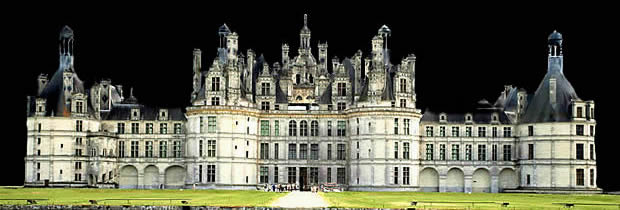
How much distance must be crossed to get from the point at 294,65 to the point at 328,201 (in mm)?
31202

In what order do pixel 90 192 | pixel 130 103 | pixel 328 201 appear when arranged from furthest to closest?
1. pixel 130 103
2. pixel 90 192
3. pixel 328 201

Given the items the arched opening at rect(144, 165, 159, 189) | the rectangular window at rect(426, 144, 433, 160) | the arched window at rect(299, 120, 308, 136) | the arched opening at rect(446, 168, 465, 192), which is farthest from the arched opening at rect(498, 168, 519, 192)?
→ the arched opening at rect(144, 165, 159, 189)

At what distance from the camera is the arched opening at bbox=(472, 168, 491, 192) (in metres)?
103

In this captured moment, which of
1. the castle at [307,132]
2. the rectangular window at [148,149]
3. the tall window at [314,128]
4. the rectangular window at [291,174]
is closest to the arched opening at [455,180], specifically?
the castle at [307,132]

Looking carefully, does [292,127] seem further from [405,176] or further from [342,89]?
[405,176]

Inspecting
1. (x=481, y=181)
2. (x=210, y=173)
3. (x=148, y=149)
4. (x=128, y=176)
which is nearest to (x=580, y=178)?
(x=481, y=181)

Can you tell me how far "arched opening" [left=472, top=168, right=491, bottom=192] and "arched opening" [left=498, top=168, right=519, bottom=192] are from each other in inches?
41.6

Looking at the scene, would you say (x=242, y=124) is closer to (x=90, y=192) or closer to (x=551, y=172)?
(x=90, y=192)

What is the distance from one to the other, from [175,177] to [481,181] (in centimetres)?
2730

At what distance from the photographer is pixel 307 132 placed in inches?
4063

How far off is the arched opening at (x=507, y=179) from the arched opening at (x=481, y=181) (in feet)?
3.47

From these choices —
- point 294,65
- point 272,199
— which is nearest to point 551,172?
point 294,65

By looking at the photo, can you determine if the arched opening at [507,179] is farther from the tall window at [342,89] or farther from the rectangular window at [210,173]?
the rectangular window at [210,173]

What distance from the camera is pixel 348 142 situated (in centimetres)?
10244
